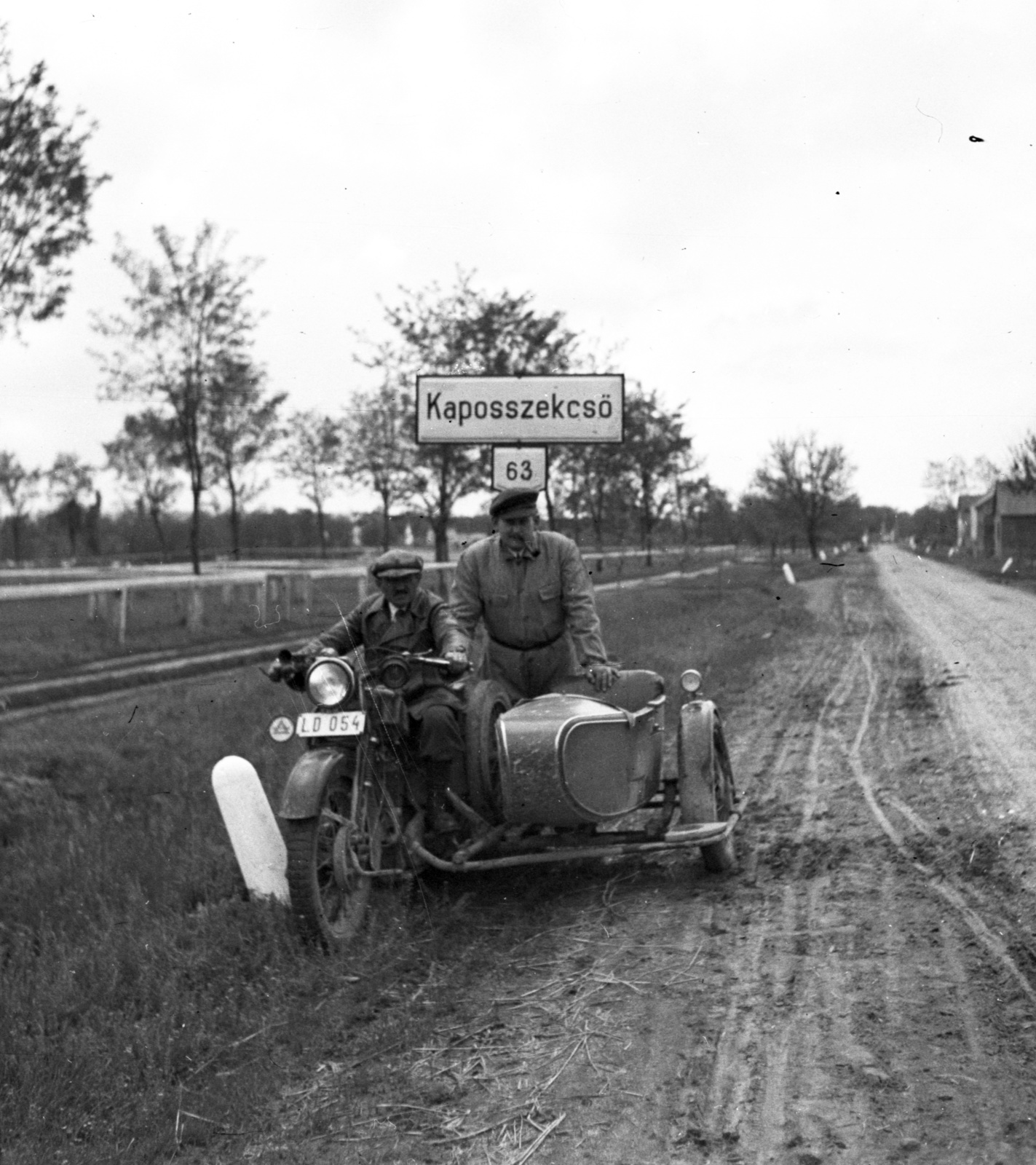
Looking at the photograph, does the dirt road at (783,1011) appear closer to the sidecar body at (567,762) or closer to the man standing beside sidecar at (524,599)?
the sidecar body at (567,762)

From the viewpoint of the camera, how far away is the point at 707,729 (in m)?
6.67

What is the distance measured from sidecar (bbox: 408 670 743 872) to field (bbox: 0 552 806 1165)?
0.82 feet

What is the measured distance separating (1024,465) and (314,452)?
22.7 m

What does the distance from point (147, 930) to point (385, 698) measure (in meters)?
1.42

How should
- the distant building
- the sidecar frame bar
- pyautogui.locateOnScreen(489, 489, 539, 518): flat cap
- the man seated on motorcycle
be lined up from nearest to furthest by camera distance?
1. the sidecar frame bar
2. the man seated on motorcycle
3. pyautogui.locateOnScreen(489, 489, 539, 518): flat cap
4. the distant building

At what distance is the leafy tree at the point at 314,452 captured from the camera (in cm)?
2111

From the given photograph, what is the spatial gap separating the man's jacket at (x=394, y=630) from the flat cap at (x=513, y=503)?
570mm

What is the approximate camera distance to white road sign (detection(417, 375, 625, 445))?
36.1ft

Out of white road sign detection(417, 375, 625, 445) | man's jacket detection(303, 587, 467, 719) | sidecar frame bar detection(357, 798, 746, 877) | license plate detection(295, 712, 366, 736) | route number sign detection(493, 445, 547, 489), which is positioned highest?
white road sign detection(417, 375, 625, 445)

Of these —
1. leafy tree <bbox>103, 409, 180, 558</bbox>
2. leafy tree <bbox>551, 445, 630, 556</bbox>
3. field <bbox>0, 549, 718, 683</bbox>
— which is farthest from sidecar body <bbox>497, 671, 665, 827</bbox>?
leafy tree <bbox>103, 409, 180, 558</bbox>

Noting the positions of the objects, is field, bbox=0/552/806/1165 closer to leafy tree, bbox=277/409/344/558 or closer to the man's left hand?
the man's left hand

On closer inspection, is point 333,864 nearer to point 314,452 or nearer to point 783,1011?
point 783,1011

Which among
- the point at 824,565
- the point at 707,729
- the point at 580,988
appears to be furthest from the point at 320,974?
the point at 824,565

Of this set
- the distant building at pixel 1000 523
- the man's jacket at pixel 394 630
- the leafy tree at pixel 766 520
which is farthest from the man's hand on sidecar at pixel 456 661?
the distant building at pixel 1000 523
